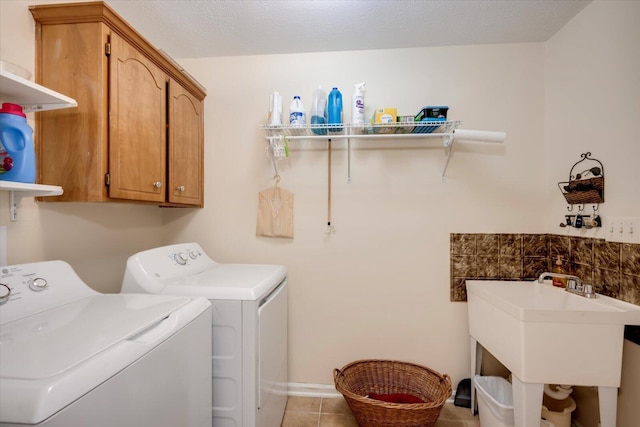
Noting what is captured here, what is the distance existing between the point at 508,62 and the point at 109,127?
2.46 meters

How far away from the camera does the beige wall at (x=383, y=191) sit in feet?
6.38

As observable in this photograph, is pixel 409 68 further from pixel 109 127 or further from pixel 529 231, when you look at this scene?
pixel 109 127

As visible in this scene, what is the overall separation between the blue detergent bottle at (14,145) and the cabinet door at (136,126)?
26 centimetres

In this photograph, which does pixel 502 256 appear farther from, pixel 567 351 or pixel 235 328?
pixel 235 328

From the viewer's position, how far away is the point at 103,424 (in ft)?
2.15

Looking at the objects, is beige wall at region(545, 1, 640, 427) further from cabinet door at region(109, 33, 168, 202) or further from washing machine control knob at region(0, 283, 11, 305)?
washing machine control knob at region(0, 283, 11, 305)

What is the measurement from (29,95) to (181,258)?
972 millimetres

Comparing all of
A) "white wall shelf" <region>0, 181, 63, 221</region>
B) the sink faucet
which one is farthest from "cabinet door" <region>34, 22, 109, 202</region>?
the sink faucet

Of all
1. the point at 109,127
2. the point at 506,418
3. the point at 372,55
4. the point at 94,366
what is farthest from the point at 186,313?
the point at 372,55

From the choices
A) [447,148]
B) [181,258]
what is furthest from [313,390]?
[447,148]

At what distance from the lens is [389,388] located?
189cm

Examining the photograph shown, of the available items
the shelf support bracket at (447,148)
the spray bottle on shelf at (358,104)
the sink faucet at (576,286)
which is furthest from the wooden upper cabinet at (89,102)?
the sink faucet at (576,286)

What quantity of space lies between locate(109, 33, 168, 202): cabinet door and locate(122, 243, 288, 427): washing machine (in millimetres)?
366

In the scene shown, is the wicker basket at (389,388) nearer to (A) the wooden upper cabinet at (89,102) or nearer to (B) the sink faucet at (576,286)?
(B) the sink faucet at (576,286)
